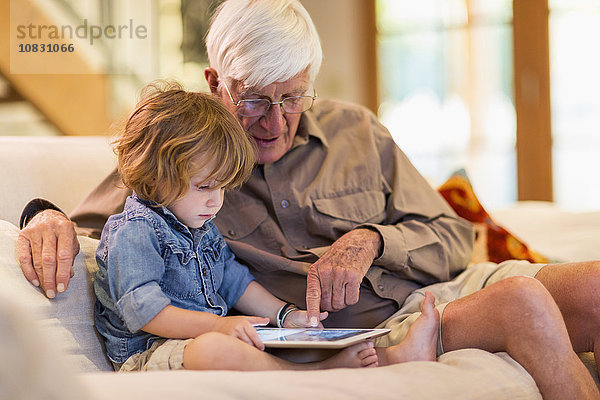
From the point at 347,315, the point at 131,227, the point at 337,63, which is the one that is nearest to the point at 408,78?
the point at 337,63

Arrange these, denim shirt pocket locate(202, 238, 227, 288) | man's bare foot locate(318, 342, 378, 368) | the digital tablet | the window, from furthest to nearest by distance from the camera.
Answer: the window, denim shirt pocket locate(202, 238, 227, 288), man's bare foot locate(318, 342, 378, 368), the digital tablet

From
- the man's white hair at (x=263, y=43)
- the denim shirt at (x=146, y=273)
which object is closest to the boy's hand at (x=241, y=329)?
the denim shirt at (x=146, y=273)

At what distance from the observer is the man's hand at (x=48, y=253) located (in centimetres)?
134

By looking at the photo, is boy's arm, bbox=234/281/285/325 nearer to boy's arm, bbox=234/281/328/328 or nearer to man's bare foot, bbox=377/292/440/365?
boy's arm, bbox=234/281/328/328

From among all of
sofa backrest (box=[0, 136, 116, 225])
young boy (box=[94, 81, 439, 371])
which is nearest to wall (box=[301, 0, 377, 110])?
sofa backrest (box=[0, 136, 116, 225])

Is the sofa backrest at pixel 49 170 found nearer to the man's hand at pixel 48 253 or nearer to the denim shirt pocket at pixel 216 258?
the man's hand at pixel 48 253

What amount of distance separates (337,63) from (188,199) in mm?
3818

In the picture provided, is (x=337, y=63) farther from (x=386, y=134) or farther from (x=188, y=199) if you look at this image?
(x=188, y=199)

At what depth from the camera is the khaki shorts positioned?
1.45 m

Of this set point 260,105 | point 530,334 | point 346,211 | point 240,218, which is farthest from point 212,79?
point 530,334

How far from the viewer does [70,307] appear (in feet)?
4.47

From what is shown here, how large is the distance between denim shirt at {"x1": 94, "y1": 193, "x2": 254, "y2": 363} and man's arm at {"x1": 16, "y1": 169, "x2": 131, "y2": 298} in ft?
0.23

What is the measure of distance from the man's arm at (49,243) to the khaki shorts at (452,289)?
2.07ft

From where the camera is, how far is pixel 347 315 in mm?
1568
